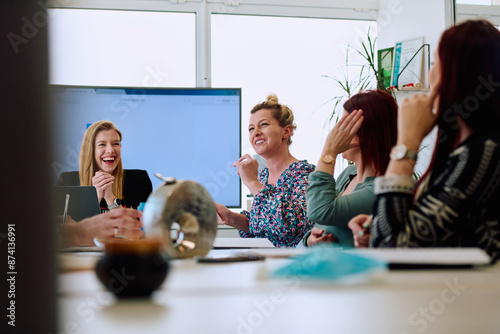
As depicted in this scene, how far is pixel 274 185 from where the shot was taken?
2.79 m

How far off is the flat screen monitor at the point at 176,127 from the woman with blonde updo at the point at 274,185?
25.0 inches

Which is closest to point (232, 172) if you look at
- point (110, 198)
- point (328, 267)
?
point (110, 198)

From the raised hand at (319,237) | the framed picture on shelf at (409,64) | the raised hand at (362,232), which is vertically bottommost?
the raised hand at (319,237)

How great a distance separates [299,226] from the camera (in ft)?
8.55

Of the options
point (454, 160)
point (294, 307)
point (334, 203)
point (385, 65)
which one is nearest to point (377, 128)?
point (334, 203)

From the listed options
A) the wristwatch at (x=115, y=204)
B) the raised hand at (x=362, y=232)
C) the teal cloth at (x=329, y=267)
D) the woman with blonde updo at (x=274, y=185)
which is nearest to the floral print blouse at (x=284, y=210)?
the woman with blonde updo at (x=274, y=185)

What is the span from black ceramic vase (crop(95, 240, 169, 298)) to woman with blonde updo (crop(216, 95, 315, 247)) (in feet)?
6.55

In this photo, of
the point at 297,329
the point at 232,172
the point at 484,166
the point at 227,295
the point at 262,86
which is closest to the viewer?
the point at 297,329

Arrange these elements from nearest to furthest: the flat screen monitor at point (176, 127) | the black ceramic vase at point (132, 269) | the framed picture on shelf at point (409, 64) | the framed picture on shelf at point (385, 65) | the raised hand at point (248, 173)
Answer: the black ceramic vase at point (132, 269) → the raised hand at point (248, 173) → the flat screen monitor at point (176, 127) → the framed picture on shelf at point (409, 64) → the framed picture on shelf at point (385, 65)

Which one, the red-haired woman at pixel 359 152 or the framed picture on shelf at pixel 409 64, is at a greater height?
the framed picture on shelf at pixel 409 64

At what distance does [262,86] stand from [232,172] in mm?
808

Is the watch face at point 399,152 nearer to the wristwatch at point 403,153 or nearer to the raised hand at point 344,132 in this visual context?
the wristwatch at point 403,153

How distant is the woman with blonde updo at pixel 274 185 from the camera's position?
8.50 feet

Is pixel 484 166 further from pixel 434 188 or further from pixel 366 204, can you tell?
pixel 366 204
